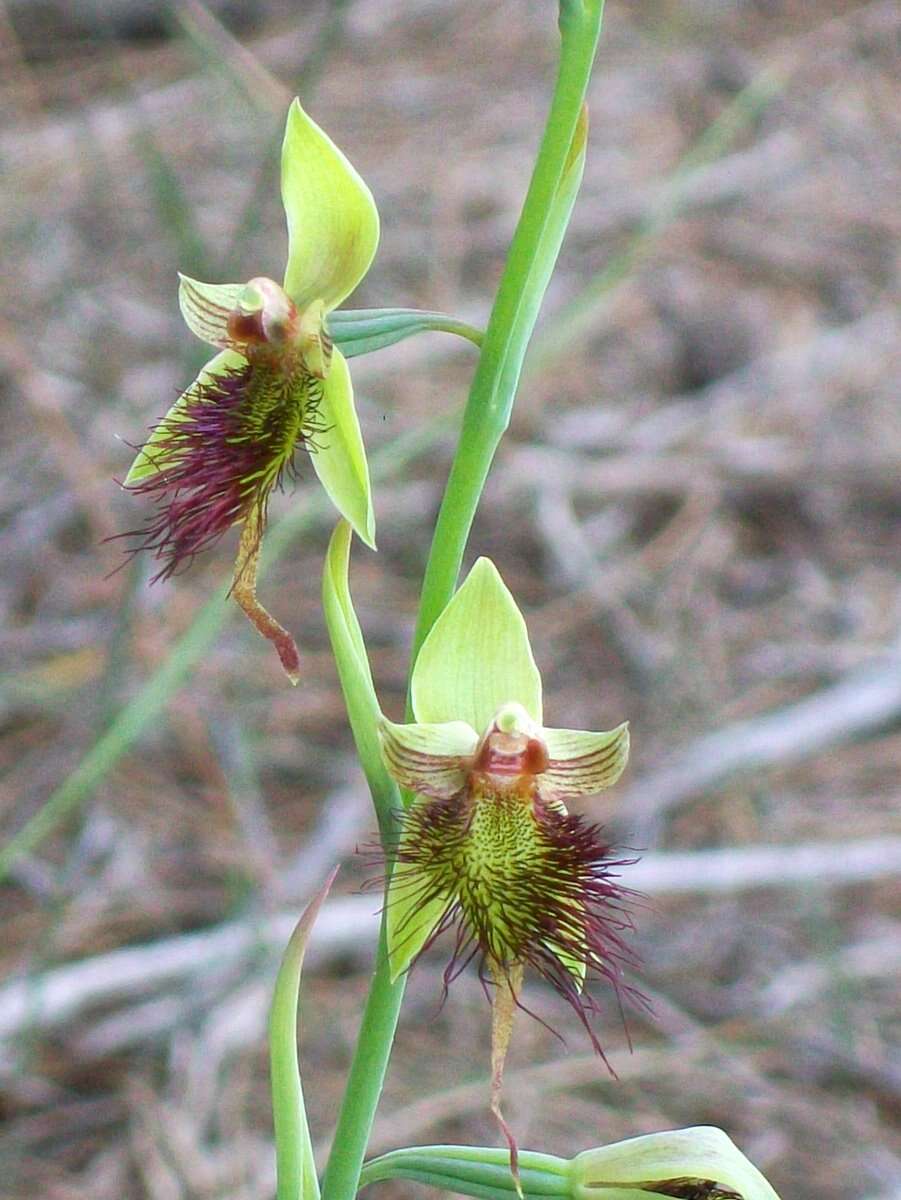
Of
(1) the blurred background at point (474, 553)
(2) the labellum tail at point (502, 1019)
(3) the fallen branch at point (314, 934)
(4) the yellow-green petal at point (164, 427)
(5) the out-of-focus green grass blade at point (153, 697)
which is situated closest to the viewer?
(2) the labellum tail at point (502, 1019)

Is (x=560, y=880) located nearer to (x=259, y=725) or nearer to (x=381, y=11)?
(x=259, y=725)

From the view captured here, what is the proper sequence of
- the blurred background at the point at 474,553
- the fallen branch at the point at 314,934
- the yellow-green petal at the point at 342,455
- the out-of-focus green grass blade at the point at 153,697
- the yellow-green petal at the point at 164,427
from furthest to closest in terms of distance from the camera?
the blurred background at the point at 474,553
the fallen branch at the point at 314,934
the out-of-focus green grass blade at the point at 153,697
the yellow-green petal at the point at 164,427
the yellow-green petal at the point at 342,455

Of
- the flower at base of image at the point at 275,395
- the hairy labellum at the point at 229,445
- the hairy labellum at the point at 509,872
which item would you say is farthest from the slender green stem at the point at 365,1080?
the hairy labellum at the point at 229,445

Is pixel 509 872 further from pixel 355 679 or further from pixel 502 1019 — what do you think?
pixel 355 679

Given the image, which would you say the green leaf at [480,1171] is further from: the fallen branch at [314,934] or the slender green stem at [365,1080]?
the fallen branch at [314,934]

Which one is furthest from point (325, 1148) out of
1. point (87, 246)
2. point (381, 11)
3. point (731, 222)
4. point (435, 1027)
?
point (381, 11)

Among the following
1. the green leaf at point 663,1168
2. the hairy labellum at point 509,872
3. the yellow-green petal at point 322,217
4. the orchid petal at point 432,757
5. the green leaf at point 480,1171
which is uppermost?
the yellow-green petal at point 322,217

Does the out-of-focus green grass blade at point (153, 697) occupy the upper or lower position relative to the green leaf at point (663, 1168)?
upper
